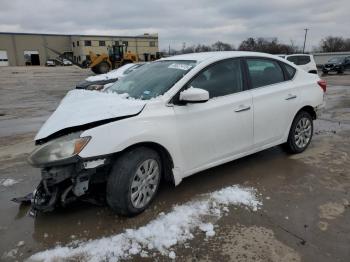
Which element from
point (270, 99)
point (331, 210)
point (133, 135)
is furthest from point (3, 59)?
point (331, 210)

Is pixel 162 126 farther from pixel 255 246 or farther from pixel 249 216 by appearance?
pixel 255 246

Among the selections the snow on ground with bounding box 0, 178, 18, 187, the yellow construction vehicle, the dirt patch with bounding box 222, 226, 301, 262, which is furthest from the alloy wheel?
the yellow construction vehicle

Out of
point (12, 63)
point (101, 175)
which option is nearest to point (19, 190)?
point (101, 175)

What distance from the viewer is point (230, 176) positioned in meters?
4.66

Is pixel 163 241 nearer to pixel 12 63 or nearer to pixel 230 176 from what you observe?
pixel 230 176

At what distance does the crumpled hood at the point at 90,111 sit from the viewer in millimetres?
3361

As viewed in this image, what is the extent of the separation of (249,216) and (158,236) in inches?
39.4

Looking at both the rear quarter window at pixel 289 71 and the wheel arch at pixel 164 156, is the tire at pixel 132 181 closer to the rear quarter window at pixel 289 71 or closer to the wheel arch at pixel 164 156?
the wheel arch at pixel 164 156

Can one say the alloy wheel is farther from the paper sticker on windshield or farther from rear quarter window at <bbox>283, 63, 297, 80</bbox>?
rear quarter window at <bbox>283, 63, 297, 80</bbox>

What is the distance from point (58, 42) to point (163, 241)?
81584 millimetres

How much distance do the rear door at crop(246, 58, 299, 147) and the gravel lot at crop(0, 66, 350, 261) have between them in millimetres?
548

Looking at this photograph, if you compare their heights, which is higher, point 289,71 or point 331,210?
point 289,71

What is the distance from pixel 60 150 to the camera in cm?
315

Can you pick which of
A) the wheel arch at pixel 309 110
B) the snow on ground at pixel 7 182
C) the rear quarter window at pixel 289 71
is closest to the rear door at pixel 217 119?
the rear quarter window at pixel 289 71
